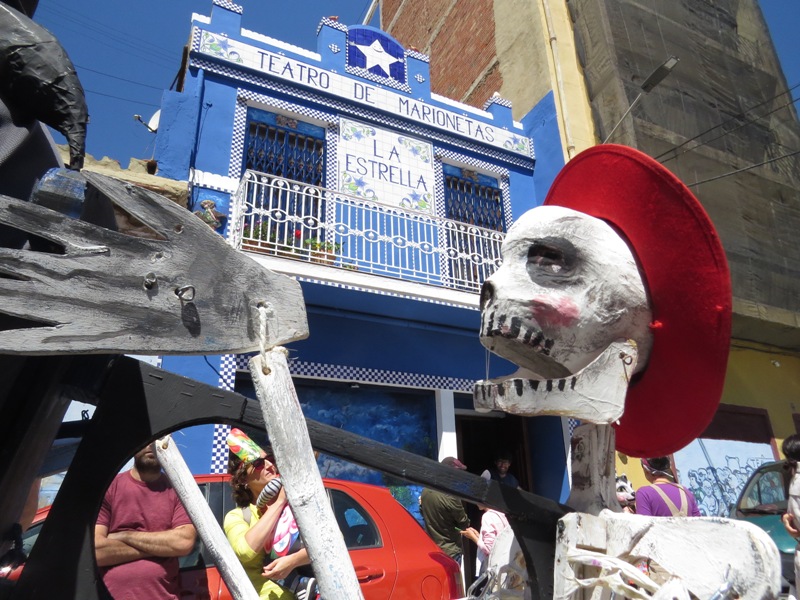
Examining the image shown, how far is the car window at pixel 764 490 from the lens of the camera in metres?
6.07

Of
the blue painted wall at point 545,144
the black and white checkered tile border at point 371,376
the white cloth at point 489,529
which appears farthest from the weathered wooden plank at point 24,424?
the blue painted wall at point 545,144

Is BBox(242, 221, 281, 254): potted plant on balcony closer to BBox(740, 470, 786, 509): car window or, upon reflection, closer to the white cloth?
the white cloth

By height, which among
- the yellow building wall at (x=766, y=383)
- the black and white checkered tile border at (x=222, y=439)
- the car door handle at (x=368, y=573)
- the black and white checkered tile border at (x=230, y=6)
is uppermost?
the black and white checkered tile border at (x=230, y=6)

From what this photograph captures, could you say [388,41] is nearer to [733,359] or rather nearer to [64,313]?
[733,359]

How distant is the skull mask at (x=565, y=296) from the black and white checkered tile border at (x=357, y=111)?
7.47 m

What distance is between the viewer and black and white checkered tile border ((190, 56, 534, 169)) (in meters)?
7.64

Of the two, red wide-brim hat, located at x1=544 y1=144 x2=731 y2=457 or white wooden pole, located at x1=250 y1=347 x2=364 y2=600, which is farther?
red wide-brim hat, located at x1=544 y1=144 x2=731 y2=457

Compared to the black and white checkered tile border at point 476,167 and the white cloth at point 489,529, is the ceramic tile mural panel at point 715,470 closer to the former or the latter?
the black and white checkered tile border at point 476,167

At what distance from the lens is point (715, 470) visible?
9.07m

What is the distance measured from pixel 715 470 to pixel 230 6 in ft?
35.4

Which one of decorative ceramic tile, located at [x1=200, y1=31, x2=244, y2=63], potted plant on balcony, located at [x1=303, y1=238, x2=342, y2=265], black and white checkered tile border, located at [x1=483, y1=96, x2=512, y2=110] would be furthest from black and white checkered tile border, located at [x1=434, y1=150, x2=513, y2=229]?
decorative ceramic tile, located at [x1=200, y1=31, x2=244, y2=63]

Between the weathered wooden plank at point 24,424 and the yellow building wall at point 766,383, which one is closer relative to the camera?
the weathered wooden plank at point 24,424

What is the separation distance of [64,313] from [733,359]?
11.6 m

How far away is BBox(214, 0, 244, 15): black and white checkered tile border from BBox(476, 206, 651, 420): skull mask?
8.23 m
